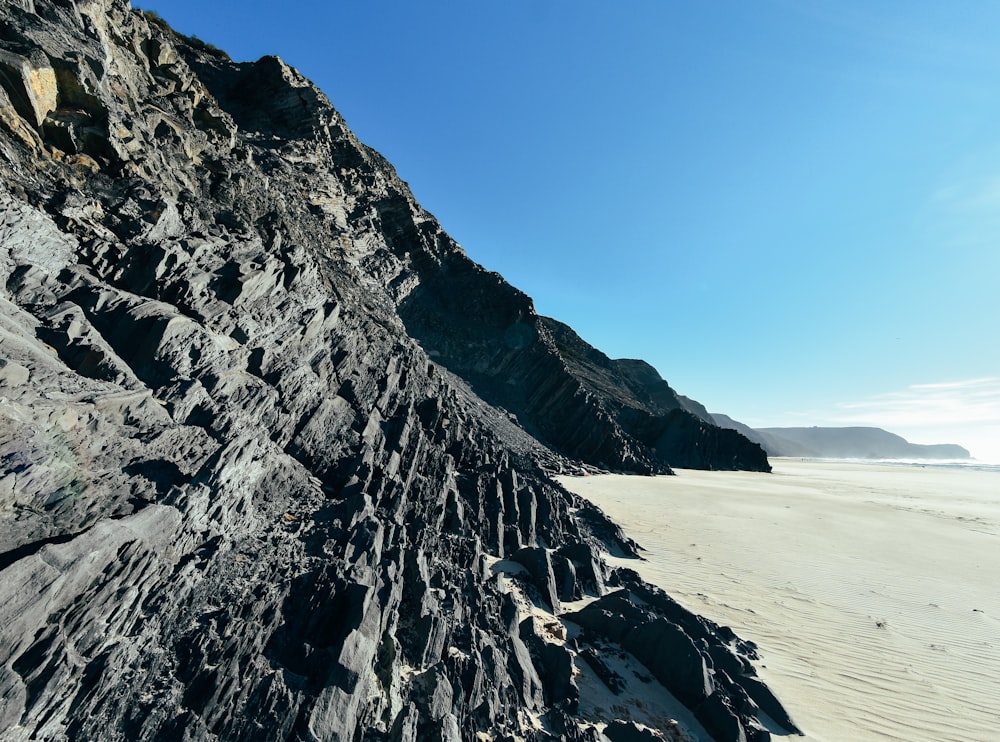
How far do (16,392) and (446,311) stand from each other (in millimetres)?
33439

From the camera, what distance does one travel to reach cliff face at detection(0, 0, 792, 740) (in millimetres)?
5691

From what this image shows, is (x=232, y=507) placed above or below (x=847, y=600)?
below

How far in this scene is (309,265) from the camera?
16.0m

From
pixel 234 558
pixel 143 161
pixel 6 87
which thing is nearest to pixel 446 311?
pixel 143 161

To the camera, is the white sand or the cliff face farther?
the white sand

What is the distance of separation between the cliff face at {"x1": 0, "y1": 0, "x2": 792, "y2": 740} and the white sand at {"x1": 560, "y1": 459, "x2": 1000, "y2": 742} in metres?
1.64

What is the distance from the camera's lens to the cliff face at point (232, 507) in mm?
5691

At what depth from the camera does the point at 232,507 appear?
8.47m

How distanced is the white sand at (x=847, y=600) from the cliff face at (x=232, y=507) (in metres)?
1.64

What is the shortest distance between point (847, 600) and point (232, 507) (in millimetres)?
19365

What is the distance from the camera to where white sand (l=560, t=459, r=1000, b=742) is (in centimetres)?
883

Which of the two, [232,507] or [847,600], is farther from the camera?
[847,600]

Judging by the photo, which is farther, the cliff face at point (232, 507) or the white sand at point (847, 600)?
the white sand at point (847, 600)

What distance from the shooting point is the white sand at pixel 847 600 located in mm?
8828
